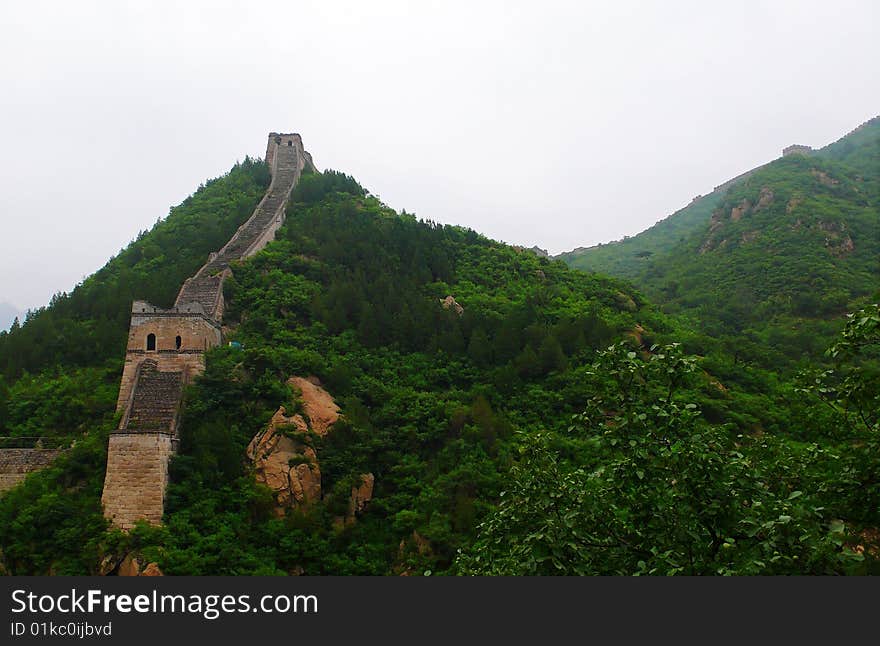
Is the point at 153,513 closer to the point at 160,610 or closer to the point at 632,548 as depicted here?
the point at 160,610

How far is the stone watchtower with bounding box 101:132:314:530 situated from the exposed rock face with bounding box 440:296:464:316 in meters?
11.3

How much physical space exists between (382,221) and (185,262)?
13.4 metres

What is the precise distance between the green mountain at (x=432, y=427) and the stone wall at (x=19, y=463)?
0.77 meters

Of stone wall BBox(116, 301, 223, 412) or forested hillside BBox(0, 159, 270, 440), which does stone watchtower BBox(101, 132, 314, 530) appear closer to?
stone wall BBox(116, 301, 223, 412)

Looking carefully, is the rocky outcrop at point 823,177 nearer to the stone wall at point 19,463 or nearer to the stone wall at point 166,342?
the stone wall at point 166,342

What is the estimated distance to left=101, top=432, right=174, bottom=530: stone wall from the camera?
23.2 m

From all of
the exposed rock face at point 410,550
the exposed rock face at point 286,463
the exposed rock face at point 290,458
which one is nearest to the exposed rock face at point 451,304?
the exposed rock face at point 290,458

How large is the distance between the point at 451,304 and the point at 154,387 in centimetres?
1667

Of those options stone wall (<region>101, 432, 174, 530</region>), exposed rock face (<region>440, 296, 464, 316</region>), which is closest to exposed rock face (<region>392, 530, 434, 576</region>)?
stone wall (<region>101, 432, 174, 530</region>)

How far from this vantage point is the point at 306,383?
29.1 meters

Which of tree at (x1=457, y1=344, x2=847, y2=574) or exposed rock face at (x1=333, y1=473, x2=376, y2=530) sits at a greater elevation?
tree at (x1=457, y1=344, x2=847, y2=574)

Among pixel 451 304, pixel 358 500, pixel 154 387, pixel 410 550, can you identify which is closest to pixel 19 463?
pixel 154 387

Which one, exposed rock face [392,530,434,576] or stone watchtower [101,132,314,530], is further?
stone watchtower [101,132,314,530]

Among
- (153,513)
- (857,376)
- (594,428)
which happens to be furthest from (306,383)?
(857,376)
